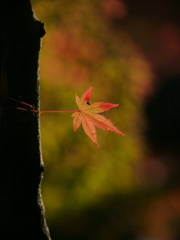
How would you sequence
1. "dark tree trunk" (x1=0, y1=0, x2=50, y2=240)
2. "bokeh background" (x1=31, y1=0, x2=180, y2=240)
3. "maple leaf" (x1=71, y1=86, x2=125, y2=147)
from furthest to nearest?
1. "bokeh background" (x1=31, y1=0, x2=180, y2=240)
2. "maple leaf" (x1=71, y1=86, x2=125, y2=147)
3. "dark tree trunk" (x1=0, y1=0, x2=50, y2=240)

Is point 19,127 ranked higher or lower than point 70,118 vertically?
lower

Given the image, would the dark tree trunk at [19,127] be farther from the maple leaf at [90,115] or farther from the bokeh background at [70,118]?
the bokeh background at [70,118]

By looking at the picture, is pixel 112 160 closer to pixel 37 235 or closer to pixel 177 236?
pixel 37 235

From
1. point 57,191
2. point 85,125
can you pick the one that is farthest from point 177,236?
point 85,125

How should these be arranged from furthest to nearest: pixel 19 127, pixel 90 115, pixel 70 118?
pixel 70 118 → pixel 90 115 → pixel 19 127

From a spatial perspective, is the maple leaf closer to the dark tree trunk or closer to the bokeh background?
the dark tree trunk

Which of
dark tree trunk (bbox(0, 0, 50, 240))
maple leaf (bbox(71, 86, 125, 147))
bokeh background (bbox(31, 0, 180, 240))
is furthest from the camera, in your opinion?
bokeh background (bbox(31, 0, 180, 240))

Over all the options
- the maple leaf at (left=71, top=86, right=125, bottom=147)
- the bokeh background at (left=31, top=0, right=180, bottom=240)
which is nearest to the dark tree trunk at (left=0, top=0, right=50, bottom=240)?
the maple leaf at (left=71, top=86, right=125, bottom=147)

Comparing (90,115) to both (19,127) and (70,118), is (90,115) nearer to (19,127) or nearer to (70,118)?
(19,127)

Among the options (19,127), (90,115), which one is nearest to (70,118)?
(90,115)
